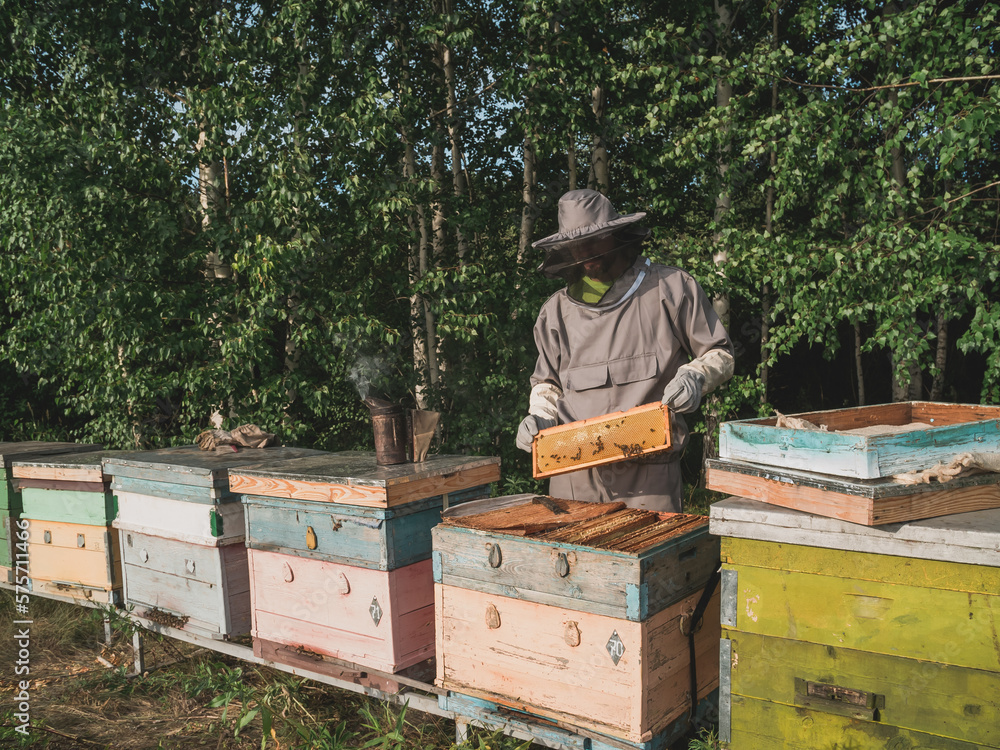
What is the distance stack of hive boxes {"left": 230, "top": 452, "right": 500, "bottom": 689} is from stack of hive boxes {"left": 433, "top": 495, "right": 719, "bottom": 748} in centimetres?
31

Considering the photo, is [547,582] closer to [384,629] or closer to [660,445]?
[660,445]

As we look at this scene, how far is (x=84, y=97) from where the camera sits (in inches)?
209

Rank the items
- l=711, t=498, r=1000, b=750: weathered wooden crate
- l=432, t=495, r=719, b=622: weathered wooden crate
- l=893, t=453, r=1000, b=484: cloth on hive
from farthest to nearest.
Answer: l=432, t=495, r=719, b=622: weathered wooden crate, l=893, t=453, r=1000, b=484: cloth on hive, l=711, t=498, r=1000, b=750: weathered wooden crate

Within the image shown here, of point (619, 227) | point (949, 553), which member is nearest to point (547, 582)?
point (949, 553)

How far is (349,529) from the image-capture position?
2.63 metres

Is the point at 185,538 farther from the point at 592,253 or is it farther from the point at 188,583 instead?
the point at 592,253

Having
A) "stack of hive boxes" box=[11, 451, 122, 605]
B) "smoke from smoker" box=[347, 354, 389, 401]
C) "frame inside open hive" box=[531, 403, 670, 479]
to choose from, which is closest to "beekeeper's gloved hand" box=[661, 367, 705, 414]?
"frame inside open hive" box=[531, 403, 670, 479]

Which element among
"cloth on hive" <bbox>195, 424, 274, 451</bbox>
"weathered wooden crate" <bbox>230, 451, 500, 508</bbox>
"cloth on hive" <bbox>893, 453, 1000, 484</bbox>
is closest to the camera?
"cloth on hive" <bbox>893, 453, 1000, 484</bbox>

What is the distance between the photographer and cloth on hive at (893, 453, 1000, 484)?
5.32 feet

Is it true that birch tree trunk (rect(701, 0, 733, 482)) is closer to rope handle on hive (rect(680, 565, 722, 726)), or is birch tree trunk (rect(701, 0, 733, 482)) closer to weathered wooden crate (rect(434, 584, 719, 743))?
rope handle on hive (rect(680, 565, 722, 726))

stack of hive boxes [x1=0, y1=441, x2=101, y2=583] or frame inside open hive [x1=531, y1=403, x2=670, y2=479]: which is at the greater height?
frame inside open hive [x1=531, y1=403, x2=670, y2=479]

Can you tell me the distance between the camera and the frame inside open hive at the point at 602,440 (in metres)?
2.23

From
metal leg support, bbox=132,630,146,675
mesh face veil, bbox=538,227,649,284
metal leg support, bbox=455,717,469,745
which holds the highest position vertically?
mesh face veil, bbox=538,227,649,284

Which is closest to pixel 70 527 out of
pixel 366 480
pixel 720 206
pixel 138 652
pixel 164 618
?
pixel 138 652
